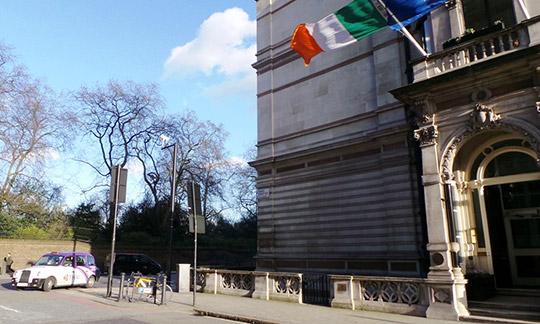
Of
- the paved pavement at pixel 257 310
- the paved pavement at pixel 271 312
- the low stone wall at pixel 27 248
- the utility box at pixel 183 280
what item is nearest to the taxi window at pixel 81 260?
the paved pavement at pixel 257 310

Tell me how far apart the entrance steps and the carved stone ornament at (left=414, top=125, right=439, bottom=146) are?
16.6 ft

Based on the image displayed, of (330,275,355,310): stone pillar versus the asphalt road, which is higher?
(330,275,355,310): stone pillar

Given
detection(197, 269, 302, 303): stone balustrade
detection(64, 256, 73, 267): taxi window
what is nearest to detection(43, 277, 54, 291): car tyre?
detection(64, 256, 73, 267): taxi window

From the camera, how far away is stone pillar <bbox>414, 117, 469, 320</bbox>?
10258 mm

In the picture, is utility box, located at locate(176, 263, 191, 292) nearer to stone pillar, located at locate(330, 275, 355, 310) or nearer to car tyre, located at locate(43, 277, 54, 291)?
car tyre, located at locate(43, 277, 54, 291)

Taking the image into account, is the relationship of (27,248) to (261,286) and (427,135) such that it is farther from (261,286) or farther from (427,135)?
(427,135)

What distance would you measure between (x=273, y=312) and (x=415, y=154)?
7.96 m

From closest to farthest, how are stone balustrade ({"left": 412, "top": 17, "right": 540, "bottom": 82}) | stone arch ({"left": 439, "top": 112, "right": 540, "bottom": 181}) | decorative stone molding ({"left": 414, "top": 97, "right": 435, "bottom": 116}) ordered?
stone arch ({"left": 439, "top": 112, "right": 540, "bottom": 181}) < stone balustrade ({"left": 412, "top": 17, "right": 540, "bottom": 82}) < decorative stone molding ({"left": 414, "top": 97, "right": 435, "bottom": 116})

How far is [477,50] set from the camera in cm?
1203

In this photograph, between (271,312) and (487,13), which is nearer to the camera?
(271,312)

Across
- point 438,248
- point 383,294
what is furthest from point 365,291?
point 438,248

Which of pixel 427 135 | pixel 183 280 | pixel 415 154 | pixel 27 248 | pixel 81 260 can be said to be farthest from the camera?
pixel 27 248

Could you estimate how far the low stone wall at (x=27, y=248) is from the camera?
2853cm

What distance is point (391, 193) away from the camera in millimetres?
14727
